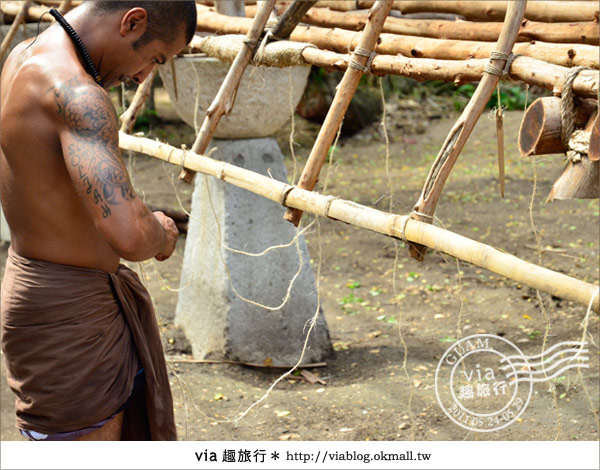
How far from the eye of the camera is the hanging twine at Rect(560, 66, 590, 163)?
75.7 inches

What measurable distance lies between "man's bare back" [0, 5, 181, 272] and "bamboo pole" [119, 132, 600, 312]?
0.50 meters

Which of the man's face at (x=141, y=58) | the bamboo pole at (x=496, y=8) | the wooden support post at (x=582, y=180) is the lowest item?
the wooden support post at (x=582, y=180)

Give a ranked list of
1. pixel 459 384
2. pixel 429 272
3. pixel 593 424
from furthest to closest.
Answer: pixel 429 272, pixel 459 384, pixel 593 424

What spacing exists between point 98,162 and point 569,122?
126cm

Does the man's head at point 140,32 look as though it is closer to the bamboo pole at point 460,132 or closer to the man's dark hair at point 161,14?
the man's dark hair at point 161,14

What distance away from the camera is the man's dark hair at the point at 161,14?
195 centimetres

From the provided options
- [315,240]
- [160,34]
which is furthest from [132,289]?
[315,240]

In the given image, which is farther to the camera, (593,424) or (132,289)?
(593,424)

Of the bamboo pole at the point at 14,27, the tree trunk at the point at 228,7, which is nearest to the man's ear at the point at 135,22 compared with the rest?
the tree trunk at the point at 228,7

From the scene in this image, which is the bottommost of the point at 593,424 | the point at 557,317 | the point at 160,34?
the point at 593,424

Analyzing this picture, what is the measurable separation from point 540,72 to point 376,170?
6409mm

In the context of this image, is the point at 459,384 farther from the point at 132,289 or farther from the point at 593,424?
the point at 132,289

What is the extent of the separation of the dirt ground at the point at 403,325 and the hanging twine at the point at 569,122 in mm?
421

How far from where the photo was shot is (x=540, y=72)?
2.18 metres
